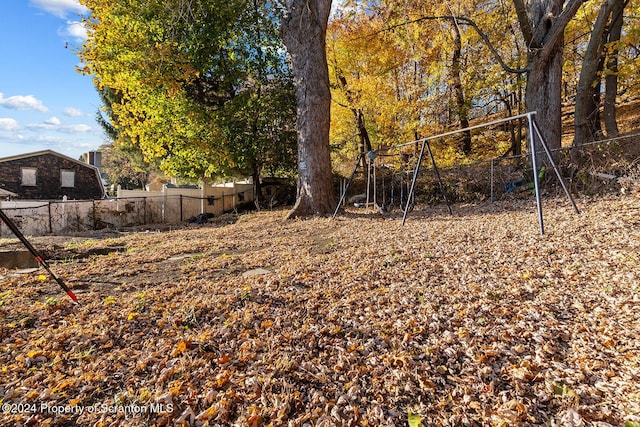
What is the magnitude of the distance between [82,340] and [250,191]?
467 inches

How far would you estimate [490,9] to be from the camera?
10.2 m

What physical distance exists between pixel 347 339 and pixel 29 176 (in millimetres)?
25745

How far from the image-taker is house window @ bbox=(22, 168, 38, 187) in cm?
1977

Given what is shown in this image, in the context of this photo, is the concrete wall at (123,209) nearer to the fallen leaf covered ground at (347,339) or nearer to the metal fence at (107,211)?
the metal fence at (107,211)

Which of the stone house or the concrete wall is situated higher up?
the stone house

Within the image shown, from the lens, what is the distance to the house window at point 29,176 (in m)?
19.8

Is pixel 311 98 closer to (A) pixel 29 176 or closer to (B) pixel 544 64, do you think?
(B) pixel 544 64

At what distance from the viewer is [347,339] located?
2127 millimetres

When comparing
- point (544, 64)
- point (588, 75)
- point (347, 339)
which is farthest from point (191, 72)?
point (588, 75)

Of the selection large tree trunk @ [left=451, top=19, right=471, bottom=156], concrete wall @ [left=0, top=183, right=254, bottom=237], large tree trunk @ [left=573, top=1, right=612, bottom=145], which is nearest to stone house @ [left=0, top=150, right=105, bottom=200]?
concrete wall @ [left=0, top=183, right=254, bottom=237]

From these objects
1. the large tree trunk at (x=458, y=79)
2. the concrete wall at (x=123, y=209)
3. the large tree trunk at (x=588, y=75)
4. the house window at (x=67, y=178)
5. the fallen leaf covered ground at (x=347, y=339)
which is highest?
the large tree trunk at (x=458, y=79)

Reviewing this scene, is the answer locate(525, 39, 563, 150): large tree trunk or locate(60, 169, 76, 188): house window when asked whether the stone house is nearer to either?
locate(60, 169, 76, 188): house window

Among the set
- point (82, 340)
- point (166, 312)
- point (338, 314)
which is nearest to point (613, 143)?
point (338, 314)

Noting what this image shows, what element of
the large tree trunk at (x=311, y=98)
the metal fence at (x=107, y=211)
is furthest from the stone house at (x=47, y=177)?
the large tree trunk at (x=311, y=98)
